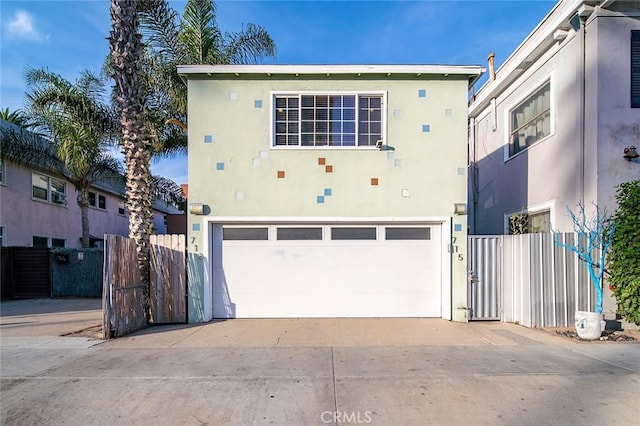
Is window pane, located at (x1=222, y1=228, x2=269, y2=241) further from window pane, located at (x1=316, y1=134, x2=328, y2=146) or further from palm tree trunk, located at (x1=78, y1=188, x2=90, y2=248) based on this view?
palm tree trunk, located at (x1=78, y1=188, x2=90, y2=248)

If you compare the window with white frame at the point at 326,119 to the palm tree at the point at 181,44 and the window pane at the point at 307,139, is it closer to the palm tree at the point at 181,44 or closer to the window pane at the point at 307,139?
the window pane at the point at 307,139

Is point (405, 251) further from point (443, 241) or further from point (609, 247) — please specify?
point (609, 247)

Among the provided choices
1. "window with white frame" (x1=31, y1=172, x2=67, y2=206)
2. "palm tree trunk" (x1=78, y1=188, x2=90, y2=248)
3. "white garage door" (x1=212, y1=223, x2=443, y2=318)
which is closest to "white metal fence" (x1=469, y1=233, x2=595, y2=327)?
"white garage door" (x1=212, y1=223, x2=443, y2=318)

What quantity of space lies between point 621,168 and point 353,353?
22.4 feet

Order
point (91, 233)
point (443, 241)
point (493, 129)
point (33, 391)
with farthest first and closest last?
point (91, 233) → point (493, 129) → point (443, 241) → point (33, 391)

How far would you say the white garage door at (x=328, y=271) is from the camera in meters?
8.41

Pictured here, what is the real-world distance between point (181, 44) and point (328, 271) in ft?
30.3

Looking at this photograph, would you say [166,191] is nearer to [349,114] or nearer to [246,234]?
[246,234]

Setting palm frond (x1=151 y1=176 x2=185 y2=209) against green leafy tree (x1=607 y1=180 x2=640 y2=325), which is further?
palm frond (x1=151 y1=176 x2=185 y2=209)

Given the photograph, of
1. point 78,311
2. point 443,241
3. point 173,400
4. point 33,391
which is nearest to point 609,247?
point 443,241

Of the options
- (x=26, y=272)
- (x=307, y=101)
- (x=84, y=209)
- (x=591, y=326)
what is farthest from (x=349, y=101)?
(x=84, y=209)

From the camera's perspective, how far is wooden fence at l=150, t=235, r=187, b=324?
8008mm

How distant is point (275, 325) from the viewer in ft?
25.5

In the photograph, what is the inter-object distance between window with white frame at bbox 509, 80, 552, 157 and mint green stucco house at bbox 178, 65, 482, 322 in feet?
8.76
